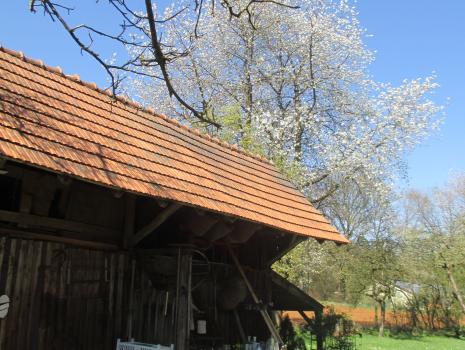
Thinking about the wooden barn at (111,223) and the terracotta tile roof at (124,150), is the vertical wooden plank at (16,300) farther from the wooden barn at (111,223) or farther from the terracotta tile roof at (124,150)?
the terracotta tile roof at (124,150)

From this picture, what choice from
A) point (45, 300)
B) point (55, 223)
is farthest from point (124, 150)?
point (45, 300)

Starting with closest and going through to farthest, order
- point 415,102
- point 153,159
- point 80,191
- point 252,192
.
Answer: point 80,191 < point 153,159 < point 252,192 < point 415,102

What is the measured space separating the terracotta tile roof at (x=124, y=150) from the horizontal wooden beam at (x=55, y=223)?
998 mm

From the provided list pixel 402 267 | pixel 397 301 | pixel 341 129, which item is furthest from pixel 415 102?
pixel 397 301

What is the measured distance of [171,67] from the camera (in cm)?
2261

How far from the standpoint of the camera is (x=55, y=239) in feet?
20.8

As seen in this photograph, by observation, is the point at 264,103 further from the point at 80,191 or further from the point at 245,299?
the point at 80,191

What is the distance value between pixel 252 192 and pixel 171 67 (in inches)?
571

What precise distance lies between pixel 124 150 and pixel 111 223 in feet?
3.60

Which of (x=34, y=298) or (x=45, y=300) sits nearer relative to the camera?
(x=34, y=298)

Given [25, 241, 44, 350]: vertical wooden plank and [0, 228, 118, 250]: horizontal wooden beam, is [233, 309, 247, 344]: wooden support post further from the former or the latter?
[25, 241, 44, 350]: vertical wooden plank

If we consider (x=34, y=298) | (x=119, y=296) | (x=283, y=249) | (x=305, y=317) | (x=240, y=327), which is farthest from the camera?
(x=305, y=317)

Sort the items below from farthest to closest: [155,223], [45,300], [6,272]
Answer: [155,223]
[45,300]
[6,272]

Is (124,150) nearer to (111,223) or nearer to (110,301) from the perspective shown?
(111,223)
